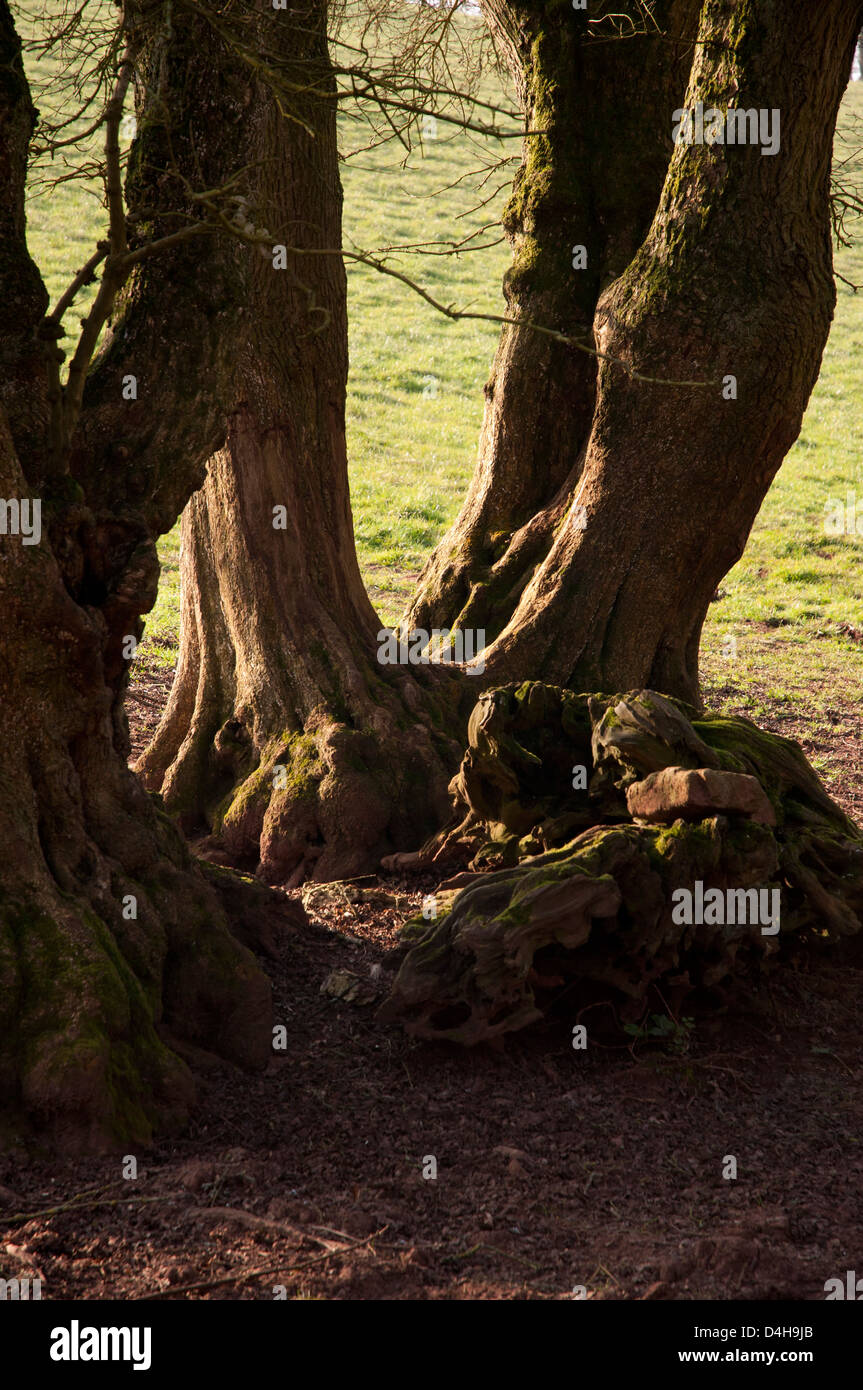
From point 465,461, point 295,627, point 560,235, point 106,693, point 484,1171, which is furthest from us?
point 465,461

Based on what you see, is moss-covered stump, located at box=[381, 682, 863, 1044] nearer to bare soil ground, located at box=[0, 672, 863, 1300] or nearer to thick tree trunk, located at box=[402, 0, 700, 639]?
bare soil ground, located at box=[0, 672, 863, 1300]

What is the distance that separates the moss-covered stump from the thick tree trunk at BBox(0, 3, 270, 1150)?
2.80 ft

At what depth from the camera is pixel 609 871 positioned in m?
4.39

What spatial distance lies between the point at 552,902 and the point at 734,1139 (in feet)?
3.26

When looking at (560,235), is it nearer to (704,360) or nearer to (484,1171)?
(704,360)

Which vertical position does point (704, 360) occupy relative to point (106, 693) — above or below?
above

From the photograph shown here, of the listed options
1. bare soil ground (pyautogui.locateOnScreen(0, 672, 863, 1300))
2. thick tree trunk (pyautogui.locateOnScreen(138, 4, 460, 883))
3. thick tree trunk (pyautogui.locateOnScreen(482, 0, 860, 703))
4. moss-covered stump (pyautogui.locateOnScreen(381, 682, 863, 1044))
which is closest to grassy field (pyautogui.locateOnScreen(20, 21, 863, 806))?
thick tree trunk (pyautogui.locateOnScreen(138, 4, 460, 883))

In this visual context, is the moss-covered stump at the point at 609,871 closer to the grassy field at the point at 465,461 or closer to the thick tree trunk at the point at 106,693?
the thick tree trunk at the point at 106,693

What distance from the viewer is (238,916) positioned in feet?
16.3

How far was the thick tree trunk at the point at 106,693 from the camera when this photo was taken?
11.9 feet

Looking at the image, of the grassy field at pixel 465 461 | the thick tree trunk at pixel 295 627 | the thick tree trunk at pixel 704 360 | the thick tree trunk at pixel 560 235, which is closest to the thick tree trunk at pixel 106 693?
the grassy field at pixel 465 461

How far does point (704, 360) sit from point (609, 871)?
9.54 ft

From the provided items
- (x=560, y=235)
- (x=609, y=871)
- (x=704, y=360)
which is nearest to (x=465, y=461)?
(x=560, y=235)

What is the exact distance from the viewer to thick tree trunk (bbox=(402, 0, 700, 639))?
22.9ft
